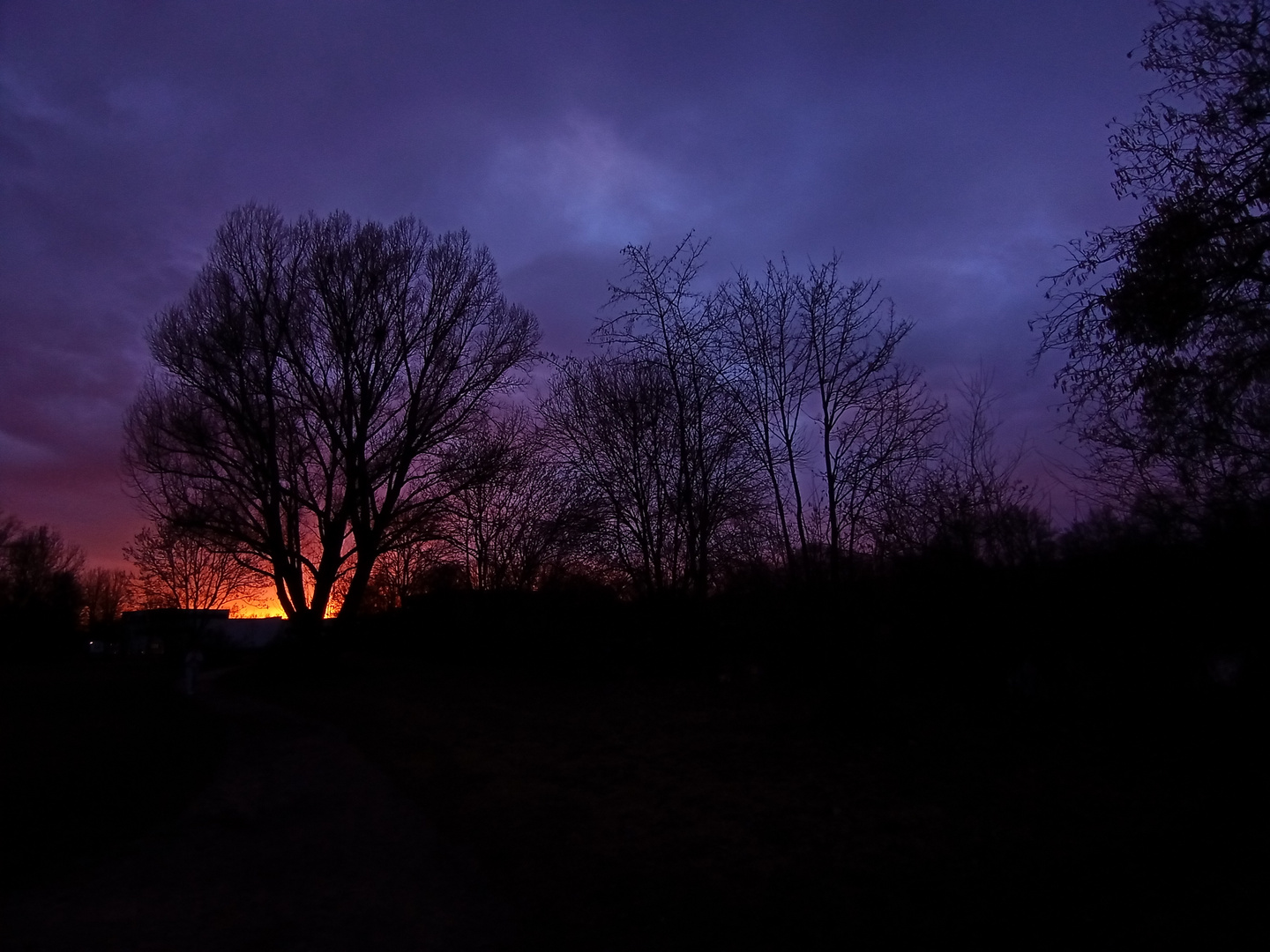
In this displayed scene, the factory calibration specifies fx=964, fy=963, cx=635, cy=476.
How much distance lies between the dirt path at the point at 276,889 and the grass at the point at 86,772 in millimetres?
366

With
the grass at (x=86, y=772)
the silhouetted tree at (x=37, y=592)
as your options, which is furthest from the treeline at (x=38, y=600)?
the grass at (x=86, y=772)

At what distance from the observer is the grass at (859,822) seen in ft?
18.0

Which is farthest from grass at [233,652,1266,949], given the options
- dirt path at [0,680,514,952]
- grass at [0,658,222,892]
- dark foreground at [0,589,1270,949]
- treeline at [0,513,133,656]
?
treeline at [0,513,133,656]

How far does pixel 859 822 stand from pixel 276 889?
4.28m

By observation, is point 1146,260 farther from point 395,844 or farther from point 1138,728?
point 395,844

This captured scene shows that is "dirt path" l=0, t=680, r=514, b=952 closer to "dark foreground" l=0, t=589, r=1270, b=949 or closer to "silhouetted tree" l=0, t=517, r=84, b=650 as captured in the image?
"dark foreground" l=0, t=589, r=1270, b=949

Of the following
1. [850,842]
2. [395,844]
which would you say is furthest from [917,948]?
[395,844]

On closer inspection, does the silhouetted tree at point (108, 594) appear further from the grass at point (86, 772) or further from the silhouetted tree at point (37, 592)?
the grass at point (86, 772)

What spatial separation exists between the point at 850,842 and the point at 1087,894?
1.78 metres

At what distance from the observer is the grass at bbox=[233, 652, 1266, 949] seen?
5500 millimetres

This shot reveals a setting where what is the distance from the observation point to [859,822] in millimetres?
7434

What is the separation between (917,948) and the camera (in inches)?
200

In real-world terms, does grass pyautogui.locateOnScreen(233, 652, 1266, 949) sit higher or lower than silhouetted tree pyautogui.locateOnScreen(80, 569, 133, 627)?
lower

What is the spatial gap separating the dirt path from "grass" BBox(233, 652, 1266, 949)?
1.46 ft
